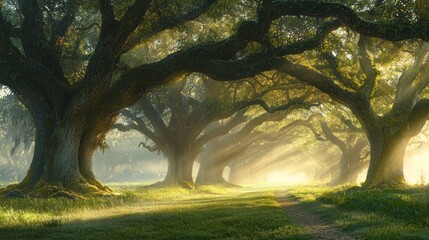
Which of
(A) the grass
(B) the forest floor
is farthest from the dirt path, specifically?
(A) the grass

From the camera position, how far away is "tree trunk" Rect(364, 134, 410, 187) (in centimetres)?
2300

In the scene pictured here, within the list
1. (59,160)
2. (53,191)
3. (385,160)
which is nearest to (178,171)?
(59,160)

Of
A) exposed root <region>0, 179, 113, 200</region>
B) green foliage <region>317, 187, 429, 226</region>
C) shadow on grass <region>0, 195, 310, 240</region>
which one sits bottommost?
shadow on grass <region>0, 195, 310, 240</region>

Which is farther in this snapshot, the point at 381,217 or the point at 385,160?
the point at 385,160

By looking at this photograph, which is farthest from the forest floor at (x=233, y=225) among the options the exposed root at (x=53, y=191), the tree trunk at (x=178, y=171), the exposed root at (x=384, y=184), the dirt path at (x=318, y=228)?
the tree trunk at (x=178, y=171)

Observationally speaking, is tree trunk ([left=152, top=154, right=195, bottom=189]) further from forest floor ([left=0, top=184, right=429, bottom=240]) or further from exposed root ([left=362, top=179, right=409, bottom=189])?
forest floor ([left=0, top=184, right=429, bottom=240])

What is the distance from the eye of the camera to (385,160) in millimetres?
23109

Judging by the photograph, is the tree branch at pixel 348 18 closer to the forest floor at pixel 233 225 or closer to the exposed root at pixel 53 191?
the forest floor at pixel 233 225

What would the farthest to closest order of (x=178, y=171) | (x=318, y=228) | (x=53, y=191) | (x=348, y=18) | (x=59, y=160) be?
(x=178, y=171)
(x=59, y=160)
(x=53, y=191)
(x=348, y=18)
(x=318, y=228)

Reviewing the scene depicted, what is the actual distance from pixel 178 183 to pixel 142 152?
75.0 metres

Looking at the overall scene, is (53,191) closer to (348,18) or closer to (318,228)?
(318,228)

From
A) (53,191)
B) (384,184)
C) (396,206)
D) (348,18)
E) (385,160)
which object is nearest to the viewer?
(396,206)

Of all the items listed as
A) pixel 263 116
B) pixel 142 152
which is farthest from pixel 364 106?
pixel 142 152

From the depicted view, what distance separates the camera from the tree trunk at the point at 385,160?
23000mm
